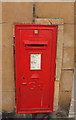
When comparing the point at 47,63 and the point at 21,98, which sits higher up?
the point at 47,63

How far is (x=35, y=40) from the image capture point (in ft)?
10.9

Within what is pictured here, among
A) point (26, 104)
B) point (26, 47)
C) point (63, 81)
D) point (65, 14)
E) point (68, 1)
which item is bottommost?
point (26, 104)

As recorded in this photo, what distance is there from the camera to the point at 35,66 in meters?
3.47

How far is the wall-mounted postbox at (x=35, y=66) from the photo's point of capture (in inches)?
130

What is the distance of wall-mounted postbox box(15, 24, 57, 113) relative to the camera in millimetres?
3309

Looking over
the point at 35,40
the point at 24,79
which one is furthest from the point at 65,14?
the point at 24,79

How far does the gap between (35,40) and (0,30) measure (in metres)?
0.66

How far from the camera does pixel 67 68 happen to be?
3.66 metres

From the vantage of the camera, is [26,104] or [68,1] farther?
[26,104]

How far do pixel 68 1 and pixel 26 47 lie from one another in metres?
1.10

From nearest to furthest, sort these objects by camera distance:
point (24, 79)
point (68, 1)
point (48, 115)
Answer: point (68, 1) < point (24, 79) < point (48, 115)

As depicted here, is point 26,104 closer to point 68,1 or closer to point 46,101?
point 46,101

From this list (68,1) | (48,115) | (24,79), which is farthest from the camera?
(48,115)

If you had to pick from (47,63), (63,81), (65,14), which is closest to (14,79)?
(47,63)
